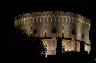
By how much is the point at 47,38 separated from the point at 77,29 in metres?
5.77

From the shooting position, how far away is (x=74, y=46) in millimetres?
66062

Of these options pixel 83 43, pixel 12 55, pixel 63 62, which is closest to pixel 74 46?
pixel 83 43

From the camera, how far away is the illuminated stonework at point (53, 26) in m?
66.1

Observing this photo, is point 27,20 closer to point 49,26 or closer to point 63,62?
point 49,26

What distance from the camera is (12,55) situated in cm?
4109

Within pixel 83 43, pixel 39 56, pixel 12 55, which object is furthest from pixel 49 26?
pixel 12 55

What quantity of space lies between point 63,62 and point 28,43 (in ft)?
19.0

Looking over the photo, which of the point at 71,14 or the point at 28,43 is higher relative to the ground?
the point at 71,14

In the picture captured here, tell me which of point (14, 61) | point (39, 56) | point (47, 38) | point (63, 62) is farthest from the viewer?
point (47, 38)

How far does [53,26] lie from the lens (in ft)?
218

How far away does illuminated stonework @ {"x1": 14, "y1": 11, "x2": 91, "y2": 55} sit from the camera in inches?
2601

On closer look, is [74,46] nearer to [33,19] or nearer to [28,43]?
[33,19]

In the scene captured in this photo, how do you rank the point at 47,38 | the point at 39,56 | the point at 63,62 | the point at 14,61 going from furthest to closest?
the point at 47,38, the point at 63,62, the point at 39,56, the point at 14,61

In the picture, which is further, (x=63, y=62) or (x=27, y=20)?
(x=27, y=20)
